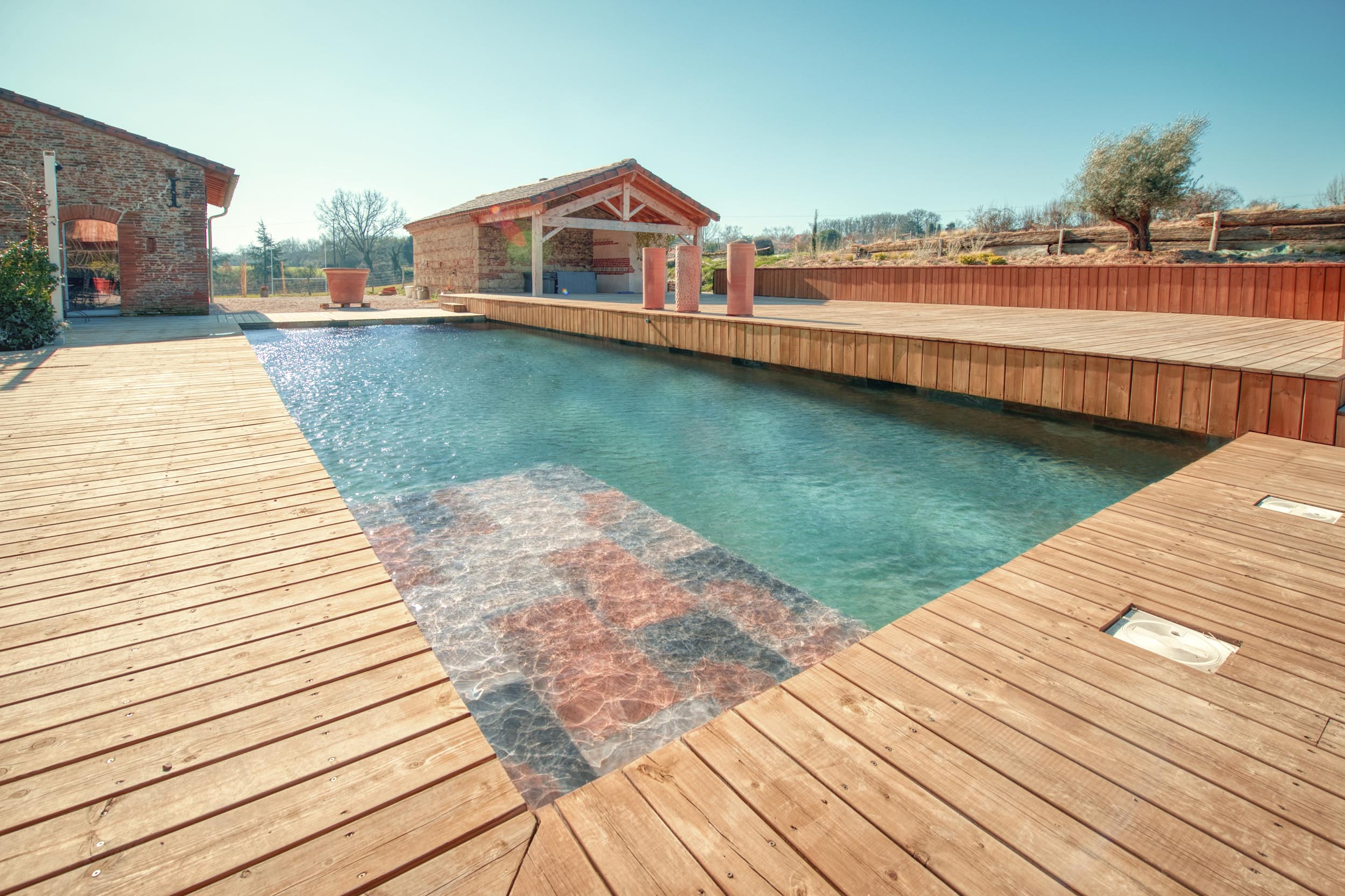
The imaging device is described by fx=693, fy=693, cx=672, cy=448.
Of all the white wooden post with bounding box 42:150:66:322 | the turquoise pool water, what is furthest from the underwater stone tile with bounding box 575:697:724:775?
the white wooden post with bounding box 42:150:66:322

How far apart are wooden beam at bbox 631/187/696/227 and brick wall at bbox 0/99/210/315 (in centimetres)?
891

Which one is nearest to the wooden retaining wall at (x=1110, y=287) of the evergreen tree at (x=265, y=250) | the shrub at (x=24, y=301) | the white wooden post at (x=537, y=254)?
the white wooden post at (x=537, y=254)

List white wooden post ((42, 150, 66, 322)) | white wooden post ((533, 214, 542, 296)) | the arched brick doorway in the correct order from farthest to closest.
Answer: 1. white wooden post ((533, 214, 542, 296))
2. the arched brick doorway
3. white wooden post ((42, 150, 66, 322))

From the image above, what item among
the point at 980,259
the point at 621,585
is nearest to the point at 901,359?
the point at 621,585

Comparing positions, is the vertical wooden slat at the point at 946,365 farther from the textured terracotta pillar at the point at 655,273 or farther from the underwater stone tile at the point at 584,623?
the textured terracotta pillar at the point at 655,273

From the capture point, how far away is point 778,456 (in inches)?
210

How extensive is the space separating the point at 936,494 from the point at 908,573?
3.85ft

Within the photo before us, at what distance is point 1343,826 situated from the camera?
117cm

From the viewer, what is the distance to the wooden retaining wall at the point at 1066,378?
4031 mm

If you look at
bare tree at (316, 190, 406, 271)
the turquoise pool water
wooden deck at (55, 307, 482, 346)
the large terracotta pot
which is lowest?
the turquoise pool water

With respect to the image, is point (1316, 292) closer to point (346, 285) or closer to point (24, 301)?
point (24, 301)

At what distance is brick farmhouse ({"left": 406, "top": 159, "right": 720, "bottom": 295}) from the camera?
15.6 metres

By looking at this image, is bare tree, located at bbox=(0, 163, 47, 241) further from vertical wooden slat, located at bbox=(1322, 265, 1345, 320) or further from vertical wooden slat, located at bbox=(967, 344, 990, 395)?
vertical wooden slat, located at bbox=(1322, 265, 1345, 320)

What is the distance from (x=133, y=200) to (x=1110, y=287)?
16585 millimetres
